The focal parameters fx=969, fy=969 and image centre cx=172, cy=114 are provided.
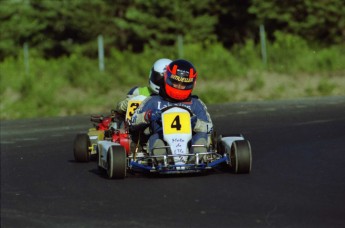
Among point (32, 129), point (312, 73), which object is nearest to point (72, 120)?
point (32, 129)

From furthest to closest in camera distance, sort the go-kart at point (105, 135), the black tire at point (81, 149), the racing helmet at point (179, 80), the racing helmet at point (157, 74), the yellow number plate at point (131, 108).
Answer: the black tire at point (81, 149)
the racing helmet at point (157, 74)
the yellow number plate at point (131, 108)
the go-kart at point (105, 135)
the racing helmet at point (179, 80)

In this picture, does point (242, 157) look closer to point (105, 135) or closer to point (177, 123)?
point (177, 123)

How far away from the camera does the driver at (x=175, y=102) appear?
36.2 ft

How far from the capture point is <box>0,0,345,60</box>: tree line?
35094mm

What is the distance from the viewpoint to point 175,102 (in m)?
11.2

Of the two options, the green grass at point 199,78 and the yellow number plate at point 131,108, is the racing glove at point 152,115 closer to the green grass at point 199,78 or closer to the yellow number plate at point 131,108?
the yellow number plate at point 131,108

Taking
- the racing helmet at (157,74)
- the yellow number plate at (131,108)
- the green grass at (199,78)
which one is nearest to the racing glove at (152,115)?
the yellow number plate at (131,108)

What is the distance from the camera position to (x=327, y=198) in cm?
848

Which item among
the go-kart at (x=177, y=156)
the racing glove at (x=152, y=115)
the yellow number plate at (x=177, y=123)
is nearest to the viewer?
the go-kart at (x=177, y=156)

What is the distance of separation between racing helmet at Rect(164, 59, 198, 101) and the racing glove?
0.29m

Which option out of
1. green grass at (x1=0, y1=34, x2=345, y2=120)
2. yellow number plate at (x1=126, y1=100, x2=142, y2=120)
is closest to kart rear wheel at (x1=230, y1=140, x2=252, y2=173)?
yellow number plate at (x1=126, y1=100, x2=142, y2=120)

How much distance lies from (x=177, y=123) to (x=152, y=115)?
A: 1.61ft

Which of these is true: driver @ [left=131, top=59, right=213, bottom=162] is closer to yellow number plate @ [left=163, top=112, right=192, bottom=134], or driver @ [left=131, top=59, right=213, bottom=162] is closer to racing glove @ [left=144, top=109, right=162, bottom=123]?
racing glove @ [left=144, top=109, right=162, bottom=123]

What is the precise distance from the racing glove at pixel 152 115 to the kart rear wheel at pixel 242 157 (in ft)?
3.40
